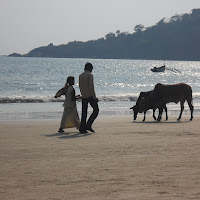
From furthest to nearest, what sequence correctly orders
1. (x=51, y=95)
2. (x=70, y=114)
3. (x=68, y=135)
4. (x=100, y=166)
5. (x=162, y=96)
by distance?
1. (x=51, y=95)
2. (x=162, y=96)
3. (x=70, y=114)
4. (x=68, y=135)
5. (x=100, y=166)

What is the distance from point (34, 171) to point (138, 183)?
1.65 m

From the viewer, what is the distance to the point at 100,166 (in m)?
8.56

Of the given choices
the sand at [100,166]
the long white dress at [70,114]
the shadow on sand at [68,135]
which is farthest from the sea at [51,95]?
the sand at [100,166]

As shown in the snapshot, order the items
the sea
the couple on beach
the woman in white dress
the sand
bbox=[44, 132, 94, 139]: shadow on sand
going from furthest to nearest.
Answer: the sea → the woman in white dress → the couple on beach → bbox=[44, 132, 94, 139]: shadow on sand → the sand

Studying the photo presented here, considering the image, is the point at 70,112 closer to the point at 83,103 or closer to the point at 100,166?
the point at 83,103

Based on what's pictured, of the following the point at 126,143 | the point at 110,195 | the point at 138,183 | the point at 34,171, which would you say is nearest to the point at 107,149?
the point at 126,143

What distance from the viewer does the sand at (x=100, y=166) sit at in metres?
6.89

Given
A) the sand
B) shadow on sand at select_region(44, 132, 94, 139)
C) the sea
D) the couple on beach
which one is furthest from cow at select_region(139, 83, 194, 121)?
the sand

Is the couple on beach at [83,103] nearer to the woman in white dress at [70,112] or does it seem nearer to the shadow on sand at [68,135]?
the woman in white dress at [70,112]

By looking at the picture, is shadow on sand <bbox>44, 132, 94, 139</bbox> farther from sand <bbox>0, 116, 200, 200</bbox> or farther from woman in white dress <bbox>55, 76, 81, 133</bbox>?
woman in white dress <bbox>55, 76, 81, 133</bbox>

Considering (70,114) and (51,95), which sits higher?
(70,114)

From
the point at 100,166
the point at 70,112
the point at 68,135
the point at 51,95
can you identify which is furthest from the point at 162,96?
the point at 51,95

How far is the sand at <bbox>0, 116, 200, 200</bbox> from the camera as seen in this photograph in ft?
22.6

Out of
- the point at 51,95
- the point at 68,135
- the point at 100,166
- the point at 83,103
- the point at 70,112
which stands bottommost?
the point at 51,95
